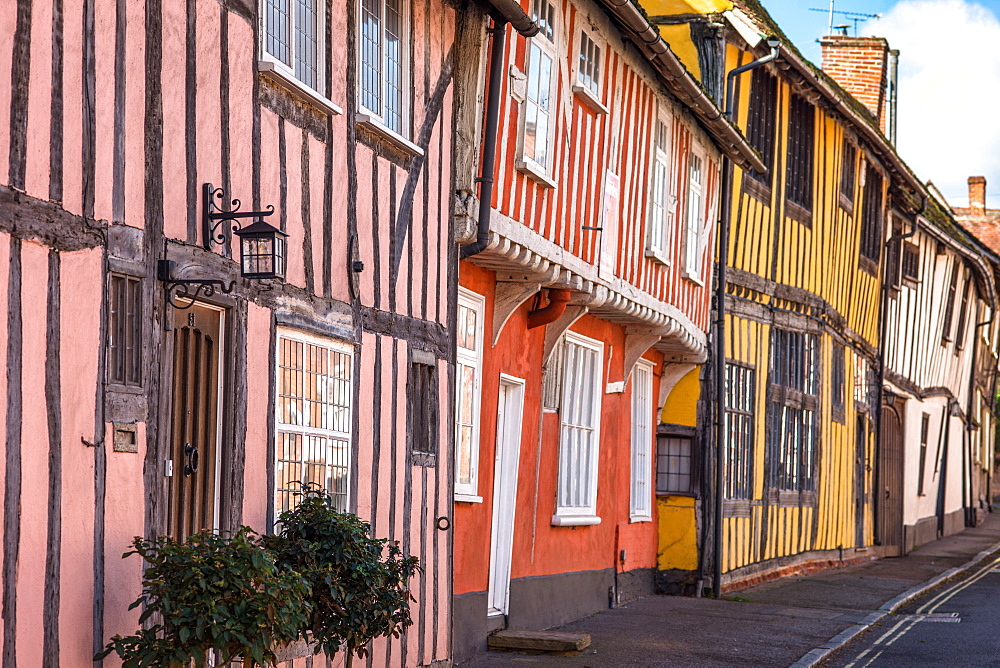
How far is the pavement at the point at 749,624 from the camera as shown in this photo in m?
11.4

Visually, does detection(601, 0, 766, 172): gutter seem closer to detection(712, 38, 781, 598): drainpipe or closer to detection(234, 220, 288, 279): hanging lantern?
detection(712, 38, 781, 598): drainpipe

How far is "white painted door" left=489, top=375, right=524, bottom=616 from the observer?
12203 millimetres

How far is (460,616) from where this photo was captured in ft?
35.7

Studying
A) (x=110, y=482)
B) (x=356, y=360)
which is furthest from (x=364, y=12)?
(x=110, y=482)

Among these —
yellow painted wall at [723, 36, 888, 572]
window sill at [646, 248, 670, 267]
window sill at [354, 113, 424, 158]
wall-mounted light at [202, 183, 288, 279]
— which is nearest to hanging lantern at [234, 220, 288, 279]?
wall-mounted light at [202, 183, 288, 279]

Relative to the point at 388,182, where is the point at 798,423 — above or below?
below

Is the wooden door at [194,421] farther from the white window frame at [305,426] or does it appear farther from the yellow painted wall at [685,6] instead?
the yellow painted wall at [685,6]

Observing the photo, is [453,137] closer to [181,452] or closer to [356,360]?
[356,360]

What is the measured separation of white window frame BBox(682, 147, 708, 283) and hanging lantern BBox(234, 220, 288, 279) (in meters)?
9.06

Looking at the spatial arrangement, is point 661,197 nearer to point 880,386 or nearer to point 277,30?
point 277,30

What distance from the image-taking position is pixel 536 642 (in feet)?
37.7

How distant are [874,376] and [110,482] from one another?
828 inches

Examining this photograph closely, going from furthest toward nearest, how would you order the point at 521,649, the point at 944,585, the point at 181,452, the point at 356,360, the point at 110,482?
the point at 944,585, the point at 521,649, the point at 356,360, the point at 181,452, the point at 110,482

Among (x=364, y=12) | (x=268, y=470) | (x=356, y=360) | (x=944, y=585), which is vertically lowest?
(x=944, y=585)
